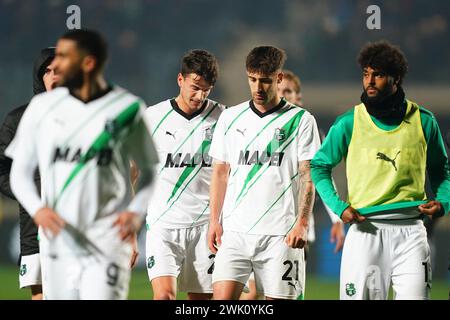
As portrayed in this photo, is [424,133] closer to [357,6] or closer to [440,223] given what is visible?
[440,223]

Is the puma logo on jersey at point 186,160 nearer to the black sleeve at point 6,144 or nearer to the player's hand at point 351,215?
the black sleeve at point 6,144

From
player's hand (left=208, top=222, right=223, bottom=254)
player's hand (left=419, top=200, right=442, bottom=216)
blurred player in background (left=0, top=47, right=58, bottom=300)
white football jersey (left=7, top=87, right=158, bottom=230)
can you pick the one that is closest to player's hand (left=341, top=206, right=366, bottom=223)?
player's hand (left=419, top=200, right=442, bottom=216)

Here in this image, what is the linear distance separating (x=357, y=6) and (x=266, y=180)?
9883 millimetres

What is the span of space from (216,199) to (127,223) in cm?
173

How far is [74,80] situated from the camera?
5.65 m

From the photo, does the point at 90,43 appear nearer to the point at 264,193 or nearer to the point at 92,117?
the point at 92,117

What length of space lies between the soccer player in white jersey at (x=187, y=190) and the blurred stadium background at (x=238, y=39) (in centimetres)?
664

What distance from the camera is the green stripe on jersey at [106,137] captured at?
560cm

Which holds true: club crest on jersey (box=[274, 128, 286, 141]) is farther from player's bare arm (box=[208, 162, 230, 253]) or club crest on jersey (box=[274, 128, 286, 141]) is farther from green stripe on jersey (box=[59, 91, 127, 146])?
green stripe on jersey (box=[59, 91, 127, 146])

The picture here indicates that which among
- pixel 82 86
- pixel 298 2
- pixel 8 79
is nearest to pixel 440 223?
pixel 298 2

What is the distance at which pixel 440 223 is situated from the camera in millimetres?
12625

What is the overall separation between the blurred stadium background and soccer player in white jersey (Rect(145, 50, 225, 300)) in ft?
21.8

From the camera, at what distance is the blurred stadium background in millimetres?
14898

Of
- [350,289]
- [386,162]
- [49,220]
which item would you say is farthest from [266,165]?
[49,220]
